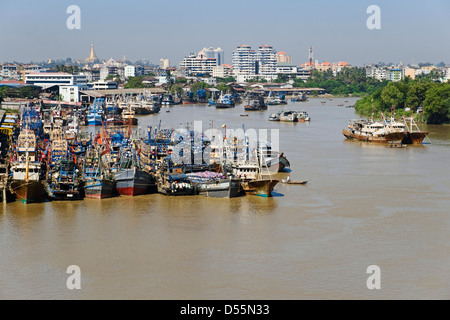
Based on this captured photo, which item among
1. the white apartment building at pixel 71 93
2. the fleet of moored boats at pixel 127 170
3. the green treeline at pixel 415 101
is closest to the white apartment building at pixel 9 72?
the white apartment building at pixel 71 93

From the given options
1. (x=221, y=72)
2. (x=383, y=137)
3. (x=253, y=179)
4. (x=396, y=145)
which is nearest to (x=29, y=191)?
(x=253, y=179)

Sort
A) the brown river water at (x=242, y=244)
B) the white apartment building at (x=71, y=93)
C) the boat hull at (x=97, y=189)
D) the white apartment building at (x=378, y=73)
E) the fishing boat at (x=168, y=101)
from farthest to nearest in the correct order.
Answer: the white apartment building at (x=378, y=73)
the fishing boat at (x=168, y=101)
the white apartment building at (x=71, y=93)
the boat hull at (x=97, y=189)
the brown river water at (x=242, y=244)

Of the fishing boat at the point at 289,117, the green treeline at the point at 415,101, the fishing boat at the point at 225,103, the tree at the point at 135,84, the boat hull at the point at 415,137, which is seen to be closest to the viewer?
the boat hull at the point at 415,137

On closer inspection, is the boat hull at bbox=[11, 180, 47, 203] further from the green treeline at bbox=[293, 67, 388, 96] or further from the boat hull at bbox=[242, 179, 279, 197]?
the green treeline at bbox=[293, 67, 388, 96]

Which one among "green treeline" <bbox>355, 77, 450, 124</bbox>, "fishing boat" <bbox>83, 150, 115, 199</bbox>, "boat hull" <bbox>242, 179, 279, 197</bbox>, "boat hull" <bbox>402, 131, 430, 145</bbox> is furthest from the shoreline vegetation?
"fishing boat" <bbox>83, 150, 115, 199</bbox>

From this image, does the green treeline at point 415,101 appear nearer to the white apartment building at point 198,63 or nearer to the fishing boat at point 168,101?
the fishing boat at point 168,101

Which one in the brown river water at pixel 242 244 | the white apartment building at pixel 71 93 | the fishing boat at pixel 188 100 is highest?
the white apartment building at pixel 71 93
